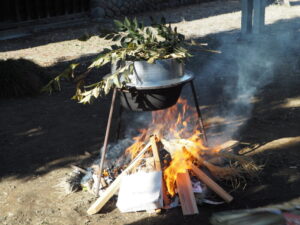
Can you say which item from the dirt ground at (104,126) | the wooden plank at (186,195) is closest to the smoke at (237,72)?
the dirt ground at (104,126)

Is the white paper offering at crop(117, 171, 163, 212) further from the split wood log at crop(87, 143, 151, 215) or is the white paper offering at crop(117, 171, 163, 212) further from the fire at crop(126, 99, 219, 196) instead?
the fire at crop(126, 99, 219, 196)

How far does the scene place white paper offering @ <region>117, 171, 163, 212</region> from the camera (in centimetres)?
387

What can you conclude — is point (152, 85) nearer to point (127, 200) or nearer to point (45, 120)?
point (127, 200)

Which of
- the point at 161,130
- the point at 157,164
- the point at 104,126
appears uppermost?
the point at 161,130

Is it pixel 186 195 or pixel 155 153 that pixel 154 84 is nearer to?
pixel 155 153

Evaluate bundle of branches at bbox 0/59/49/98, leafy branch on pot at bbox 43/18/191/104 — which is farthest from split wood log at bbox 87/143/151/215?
bundle of branches at bbox 0/59/49/98

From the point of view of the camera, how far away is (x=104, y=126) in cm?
603

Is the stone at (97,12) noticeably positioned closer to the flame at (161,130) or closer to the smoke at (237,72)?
the smoke at (237,72)

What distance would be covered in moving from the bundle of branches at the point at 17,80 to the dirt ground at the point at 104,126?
16cm

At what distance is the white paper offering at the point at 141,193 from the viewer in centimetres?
387

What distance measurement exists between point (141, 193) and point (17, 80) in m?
4.41

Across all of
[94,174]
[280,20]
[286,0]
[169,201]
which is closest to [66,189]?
[94,174]

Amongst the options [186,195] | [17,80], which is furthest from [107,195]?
[17,80]

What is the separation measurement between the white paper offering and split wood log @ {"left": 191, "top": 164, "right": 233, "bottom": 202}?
383mm
